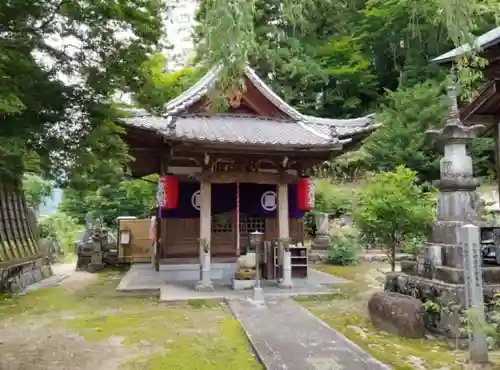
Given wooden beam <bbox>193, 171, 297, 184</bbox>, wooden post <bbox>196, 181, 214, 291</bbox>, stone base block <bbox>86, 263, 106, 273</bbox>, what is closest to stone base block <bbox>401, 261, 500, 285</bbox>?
wooden beam <bbox>193, 171, 297, 184</bbox>

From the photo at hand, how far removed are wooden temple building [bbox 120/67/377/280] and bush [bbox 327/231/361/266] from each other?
10.2ft

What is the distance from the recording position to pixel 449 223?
647cm

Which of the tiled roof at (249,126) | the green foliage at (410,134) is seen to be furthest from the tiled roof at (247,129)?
the green foliage at (410,134)

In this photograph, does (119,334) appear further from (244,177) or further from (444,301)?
(244,177)

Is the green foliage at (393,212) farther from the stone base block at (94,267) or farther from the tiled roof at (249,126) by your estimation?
the stone base block at (94,267)

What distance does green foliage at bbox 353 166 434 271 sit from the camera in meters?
9.73

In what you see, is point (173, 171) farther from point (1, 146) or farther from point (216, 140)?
point (1, 146)

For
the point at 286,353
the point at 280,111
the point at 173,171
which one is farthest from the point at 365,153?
the point at 286,353

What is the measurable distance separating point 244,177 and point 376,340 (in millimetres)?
5244

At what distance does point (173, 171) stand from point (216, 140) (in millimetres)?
2204

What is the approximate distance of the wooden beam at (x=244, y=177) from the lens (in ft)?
31.9

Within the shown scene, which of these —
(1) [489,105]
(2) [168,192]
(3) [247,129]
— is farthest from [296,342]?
(3) [247,129]

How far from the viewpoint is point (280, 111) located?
11.8m

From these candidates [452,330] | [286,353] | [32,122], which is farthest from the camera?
[452,330]
